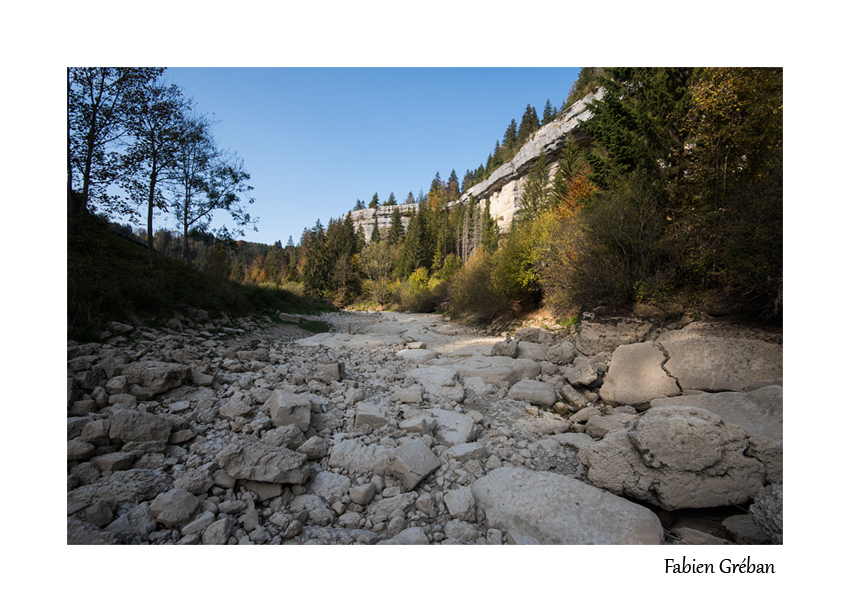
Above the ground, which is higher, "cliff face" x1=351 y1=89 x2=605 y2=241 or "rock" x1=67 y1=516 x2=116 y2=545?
"cliff face" x1=351 y1=89 x2=605 y2=241

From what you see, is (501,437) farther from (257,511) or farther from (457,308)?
(457,308)

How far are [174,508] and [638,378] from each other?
6263mm

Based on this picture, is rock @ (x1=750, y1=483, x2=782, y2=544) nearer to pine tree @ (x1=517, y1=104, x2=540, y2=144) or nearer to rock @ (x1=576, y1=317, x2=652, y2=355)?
rock @ (x1=576, y1=317, x2=652, y2=355)

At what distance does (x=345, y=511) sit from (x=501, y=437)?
215 cm

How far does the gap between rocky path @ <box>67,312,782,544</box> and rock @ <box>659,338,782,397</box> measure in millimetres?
22

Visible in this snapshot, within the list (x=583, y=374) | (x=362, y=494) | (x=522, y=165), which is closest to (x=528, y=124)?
A: (x=522, y=165)

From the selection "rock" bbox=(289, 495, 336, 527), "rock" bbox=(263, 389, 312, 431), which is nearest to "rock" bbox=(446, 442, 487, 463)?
"rock" bbox=(289, 495, 336, 527)

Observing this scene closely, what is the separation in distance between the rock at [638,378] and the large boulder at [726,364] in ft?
0.53

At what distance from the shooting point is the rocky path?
235 centimetres

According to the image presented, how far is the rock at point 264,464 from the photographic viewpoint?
2.55 m

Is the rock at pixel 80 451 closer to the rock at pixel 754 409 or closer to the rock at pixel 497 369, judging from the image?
the rock at pixel 497 369

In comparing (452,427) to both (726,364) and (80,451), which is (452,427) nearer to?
(80,451)
